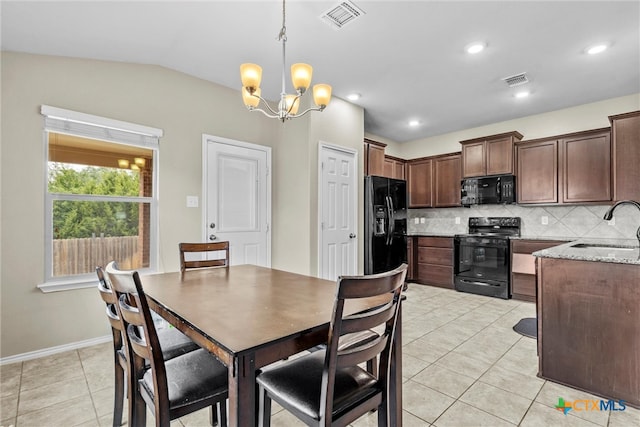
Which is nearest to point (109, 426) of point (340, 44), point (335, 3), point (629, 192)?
point (335, 3)

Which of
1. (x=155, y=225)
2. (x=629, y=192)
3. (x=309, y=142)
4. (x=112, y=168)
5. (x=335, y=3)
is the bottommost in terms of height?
(x=155, y=225)

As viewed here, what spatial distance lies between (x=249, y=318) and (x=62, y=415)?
159 centimetres

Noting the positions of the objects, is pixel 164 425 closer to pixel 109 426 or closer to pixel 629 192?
pixel 109 426

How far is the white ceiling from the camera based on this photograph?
2.24 metres

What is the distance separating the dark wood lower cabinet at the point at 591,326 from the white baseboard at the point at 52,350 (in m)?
3.73

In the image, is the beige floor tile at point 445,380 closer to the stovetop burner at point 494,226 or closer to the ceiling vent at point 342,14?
the ceiling vent at point 342,14

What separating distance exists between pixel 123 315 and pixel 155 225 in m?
2.15

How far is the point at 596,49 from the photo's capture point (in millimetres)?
2832

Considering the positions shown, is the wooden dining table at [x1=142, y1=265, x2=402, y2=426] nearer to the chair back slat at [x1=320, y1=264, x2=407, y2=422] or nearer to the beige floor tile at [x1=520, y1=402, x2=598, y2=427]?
the chair back slat at [x1=320, y1=264, x2=407, y2=422]

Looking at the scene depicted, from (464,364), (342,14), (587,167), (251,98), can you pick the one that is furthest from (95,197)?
(587,167)

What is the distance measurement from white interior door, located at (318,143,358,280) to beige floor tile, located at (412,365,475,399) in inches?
69.3

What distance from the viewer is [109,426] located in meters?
1.71

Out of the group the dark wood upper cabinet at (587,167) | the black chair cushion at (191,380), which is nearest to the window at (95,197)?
the black chair cushion at (191,380)

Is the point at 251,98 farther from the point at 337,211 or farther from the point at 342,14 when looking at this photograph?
the point at 337,211
